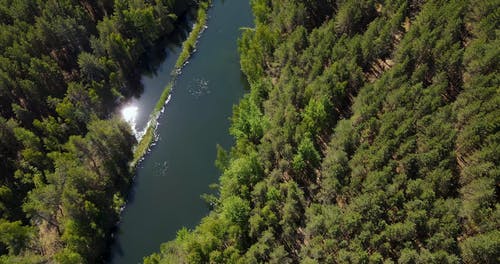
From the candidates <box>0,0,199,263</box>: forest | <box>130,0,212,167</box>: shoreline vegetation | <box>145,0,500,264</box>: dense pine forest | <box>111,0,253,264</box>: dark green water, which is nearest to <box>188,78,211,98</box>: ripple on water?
<box>111,0,253,264</box>: dark green water

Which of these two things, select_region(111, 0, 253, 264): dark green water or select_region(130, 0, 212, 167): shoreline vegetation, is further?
select_region(130, 0, 212, 167): shoreline vegetation

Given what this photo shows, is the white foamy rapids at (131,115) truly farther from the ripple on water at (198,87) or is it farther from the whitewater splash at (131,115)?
the ripple on water at (198,87)

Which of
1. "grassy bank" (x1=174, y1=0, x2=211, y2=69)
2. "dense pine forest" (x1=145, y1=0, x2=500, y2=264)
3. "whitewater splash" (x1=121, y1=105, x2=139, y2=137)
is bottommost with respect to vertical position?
"dense pine forest" (x1=145, y1=0, x2=500, y2=264)

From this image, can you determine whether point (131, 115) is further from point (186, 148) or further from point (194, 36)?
point (194, 36)

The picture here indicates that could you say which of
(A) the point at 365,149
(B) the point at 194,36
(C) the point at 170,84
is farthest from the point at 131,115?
(A) the point at 365,149

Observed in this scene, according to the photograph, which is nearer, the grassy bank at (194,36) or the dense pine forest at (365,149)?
the dense pine forest at (365,149)

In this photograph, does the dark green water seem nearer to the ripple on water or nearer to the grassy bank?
the ripple on water

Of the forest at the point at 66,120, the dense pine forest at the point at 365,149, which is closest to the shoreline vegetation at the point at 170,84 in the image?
the forest at the point at 66,120
